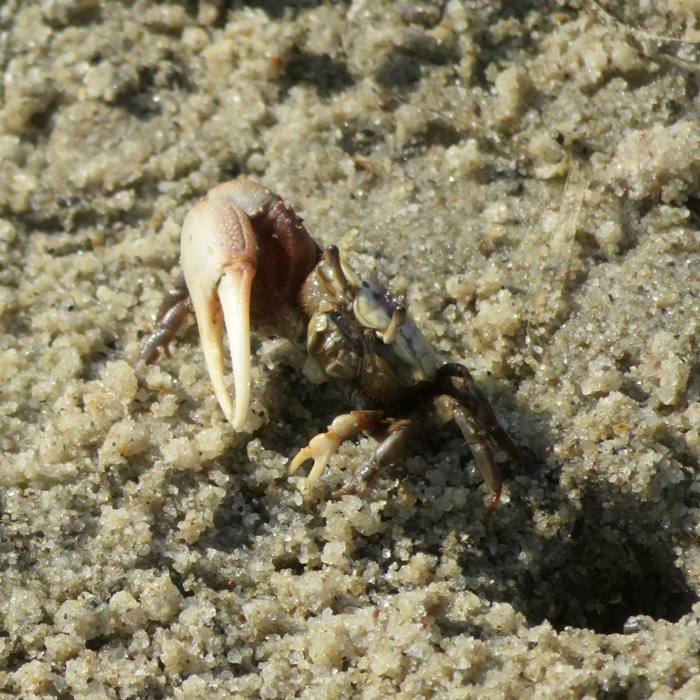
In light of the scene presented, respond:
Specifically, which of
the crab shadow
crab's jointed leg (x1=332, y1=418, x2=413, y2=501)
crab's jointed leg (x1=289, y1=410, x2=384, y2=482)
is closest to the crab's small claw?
crab's jointed leg (x1=289, y1=410, x2=384, y2=482)

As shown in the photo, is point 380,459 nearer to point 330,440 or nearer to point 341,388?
point 330,440

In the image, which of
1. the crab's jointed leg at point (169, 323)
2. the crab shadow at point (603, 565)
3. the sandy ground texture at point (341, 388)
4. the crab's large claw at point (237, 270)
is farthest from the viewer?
the crab's jointed leg at point (169, 323)

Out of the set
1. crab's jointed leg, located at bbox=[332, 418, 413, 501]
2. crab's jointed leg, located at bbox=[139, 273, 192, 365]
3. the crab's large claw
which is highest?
the crab's large claw

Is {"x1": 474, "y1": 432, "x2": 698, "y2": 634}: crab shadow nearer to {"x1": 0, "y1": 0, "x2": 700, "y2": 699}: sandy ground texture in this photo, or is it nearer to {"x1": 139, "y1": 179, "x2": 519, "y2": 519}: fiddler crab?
{"x1": 0, "y1": 0, "x2": 700, "y2": 699}: sandy ground texture

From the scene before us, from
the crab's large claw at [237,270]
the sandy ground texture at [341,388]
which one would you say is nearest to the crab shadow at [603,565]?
the sandy ground texture at [341,388]

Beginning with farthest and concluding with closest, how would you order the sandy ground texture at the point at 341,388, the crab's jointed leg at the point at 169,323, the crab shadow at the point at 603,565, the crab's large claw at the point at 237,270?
1. the crab's jointed leg at the point at 169,323
2. the crab shadow at the point at 603,565
3. the crab's large claw at the point at 237,270
4. the sandy ground texture at the point at 341,388

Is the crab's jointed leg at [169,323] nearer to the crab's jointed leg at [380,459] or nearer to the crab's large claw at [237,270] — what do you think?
the crab's large claw at [237,270]

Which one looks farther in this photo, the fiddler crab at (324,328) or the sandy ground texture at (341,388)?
the fiddler crab at (324,328)

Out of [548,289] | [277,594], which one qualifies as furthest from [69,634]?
[548,289]

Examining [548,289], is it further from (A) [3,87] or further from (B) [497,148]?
(A) [3,87]
